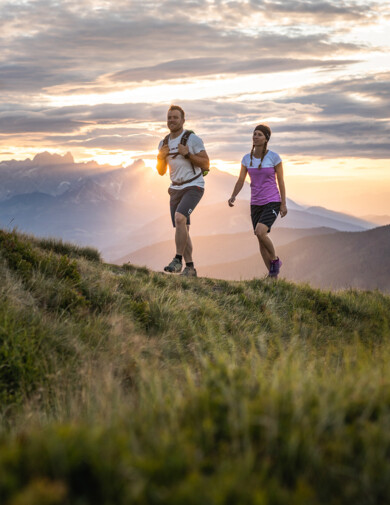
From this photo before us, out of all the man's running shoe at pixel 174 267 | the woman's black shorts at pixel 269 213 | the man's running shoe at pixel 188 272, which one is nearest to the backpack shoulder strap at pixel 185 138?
the woman's black shorts at pixel 269 213

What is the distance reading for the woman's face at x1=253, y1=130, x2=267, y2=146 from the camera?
9.90 meters

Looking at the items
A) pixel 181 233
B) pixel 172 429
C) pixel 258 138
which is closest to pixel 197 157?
pixel 258 138

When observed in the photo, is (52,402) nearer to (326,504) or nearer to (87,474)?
(87,474)

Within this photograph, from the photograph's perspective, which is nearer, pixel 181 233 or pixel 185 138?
pixel 185 138

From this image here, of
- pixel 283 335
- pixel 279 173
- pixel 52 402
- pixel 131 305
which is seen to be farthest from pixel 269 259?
pixel 52 402

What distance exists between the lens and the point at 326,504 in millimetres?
1967

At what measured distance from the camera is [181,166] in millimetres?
9711

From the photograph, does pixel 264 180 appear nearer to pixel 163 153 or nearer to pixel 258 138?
pixel 258 138

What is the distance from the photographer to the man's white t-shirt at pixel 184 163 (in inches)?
375

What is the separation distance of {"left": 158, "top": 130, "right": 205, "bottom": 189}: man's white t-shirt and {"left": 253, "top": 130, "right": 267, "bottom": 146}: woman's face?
1.14 m

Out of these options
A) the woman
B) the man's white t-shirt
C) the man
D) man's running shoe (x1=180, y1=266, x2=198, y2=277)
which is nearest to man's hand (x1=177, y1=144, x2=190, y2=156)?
the man

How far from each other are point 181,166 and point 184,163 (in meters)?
0.09

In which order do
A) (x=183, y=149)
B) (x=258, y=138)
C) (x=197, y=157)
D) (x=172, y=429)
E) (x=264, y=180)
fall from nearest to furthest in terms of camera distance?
(x=172, y=429) → (x=183, y=149) → (x=197, y=157) → (x=258, y=138) → (x=264, y=180)

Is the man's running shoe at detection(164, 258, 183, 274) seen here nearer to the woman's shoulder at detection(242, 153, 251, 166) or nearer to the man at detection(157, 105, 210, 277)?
the man at detection(157, 105, 210, 277)
